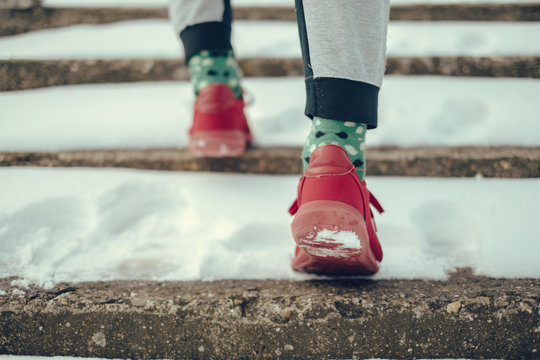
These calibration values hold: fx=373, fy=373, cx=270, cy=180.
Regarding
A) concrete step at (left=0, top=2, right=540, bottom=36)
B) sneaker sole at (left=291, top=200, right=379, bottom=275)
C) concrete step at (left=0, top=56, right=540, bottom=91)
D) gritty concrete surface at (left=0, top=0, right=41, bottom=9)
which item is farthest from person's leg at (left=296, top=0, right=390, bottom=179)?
gritty concrete surface at (left=0, top=0, right=41, bottom=9)

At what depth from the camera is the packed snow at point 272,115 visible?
3.74 feet

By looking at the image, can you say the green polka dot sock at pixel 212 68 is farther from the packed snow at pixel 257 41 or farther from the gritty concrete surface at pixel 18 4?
the gritty concrete surface at pixel 18 4

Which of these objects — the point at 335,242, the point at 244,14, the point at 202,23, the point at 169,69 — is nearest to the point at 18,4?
the point at 169,69

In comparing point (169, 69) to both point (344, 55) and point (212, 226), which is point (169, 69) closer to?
point (212, 226)

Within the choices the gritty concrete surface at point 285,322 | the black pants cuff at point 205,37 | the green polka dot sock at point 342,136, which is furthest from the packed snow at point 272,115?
the gritty concrete surface at point 285,322

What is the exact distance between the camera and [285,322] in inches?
25.4

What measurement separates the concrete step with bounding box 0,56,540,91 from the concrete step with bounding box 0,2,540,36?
1.49 ft

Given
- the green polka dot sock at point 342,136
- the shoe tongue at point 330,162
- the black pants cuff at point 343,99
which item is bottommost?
the shoe tongue at point 330,162

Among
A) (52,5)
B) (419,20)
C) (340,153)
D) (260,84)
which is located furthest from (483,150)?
(52,5)

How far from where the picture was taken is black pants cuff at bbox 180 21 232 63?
101cm

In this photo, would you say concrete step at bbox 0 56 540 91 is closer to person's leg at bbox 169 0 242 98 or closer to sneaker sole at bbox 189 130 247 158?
person's leg at bbox 169 0 242 98

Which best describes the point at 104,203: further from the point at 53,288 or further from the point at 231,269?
the point at 231,269

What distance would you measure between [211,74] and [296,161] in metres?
0.35

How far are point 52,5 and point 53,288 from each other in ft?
5.02
